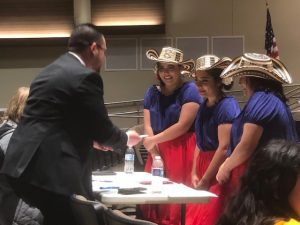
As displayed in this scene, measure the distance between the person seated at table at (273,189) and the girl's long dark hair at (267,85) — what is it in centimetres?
171

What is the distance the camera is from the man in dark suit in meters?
2.69

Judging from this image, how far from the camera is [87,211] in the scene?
227cm

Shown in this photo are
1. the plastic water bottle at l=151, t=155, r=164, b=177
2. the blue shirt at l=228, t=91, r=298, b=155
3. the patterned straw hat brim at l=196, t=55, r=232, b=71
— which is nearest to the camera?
the blue shirt at l=228, t=91, r=298, b=155

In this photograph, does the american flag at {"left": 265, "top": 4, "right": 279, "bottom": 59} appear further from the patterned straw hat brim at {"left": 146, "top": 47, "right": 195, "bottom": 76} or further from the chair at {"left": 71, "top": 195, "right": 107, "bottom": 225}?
the chair at {"left": 71, "top": 195, "right": 107, "bottom": 225}

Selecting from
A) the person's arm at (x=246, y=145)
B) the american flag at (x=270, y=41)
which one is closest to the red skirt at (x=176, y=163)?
the person's arm at (x=246, y=145)

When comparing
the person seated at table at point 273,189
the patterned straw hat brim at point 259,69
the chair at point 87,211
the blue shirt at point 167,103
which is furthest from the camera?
the blue shirt at point 167,103

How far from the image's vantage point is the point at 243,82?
3.40m

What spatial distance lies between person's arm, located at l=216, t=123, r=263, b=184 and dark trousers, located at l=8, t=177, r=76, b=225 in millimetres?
1056

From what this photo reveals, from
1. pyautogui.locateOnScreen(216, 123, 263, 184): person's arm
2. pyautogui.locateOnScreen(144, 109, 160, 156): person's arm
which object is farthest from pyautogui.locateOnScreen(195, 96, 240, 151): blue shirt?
pyautogui.locateOnScreen(144, 109, 160, 156): person's arm

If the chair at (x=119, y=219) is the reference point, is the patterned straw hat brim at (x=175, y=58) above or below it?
above

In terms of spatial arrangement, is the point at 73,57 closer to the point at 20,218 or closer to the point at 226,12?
the point at 20,218

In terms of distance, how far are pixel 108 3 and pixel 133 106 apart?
1.65 m

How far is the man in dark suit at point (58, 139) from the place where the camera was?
269 centimetres

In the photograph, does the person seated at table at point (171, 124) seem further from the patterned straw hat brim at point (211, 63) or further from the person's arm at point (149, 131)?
the patterned straw hat brim at point (211, 63)
